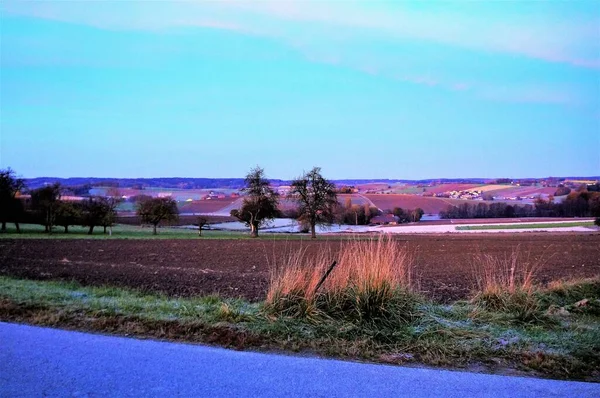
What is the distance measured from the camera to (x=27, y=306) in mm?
8016

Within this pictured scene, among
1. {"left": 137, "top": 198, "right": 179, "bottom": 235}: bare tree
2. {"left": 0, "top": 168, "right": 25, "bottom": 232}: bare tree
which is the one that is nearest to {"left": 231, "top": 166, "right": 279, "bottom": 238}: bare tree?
{"left": 137, "top": 198, "right": 179, "bottom": 235}: bare tree

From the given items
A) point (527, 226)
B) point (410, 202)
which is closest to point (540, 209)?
point (527, 226)

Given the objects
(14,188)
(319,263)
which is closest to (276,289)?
(319,263)

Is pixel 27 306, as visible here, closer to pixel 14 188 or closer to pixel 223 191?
pixel 14 188

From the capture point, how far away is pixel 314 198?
5066 centimetres

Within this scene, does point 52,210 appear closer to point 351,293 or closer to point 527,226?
point 351,293

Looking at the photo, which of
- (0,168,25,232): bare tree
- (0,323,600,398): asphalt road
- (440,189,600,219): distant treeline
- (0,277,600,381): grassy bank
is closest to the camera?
(0,323,600,398): asphalt road

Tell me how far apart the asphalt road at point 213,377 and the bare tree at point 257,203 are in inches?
1826

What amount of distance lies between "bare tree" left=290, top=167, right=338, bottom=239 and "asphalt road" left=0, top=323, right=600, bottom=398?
1734 inches

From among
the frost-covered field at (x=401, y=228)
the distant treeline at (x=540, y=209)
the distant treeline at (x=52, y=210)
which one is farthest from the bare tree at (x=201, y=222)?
the distant treeline at (x=540, y=209)

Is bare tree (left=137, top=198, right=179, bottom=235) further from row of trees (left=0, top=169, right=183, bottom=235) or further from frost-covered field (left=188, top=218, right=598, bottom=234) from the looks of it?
frost-covered field (left=188, top=218, right=598, bottom=234)

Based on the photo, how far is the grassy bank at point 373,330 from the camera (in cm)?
575

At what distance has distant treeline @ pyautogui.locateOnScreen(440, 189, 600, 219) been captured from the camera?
187ft

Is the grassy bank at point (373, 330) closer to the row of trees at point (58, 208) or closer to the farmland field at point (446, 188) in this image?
the row of trees at point (58, 208)
